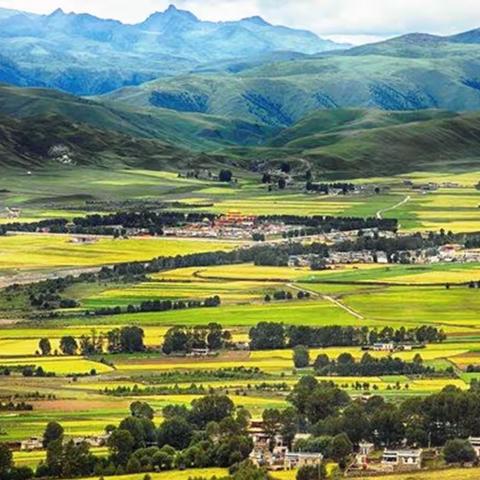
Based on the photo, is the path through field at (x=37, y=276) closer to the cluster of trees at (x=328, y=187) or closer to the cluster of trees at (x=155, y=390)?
the cluster of trees at (x=155, y=390)

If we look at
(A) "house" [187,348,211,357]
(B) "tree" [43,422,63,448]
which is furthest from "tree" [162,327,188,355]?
(B) "tree" [43,422,63,448]

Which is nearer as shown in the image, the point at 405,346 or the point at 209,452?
the point at 209,452

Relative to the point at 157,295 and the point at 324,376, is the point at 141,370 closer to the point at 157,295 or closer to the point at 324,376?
the point at 324,376

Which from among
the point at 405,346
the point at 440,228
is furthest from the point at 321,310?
the point at 440,228

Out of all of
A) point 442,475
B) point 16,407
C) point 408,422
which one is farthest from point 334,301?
point 442,475

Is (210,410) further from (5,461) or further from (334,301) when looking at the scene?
(334,301)

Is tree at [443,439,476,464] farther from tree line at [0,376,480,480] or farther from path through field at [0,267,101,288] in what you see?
path through field at [0,267,101,288]
